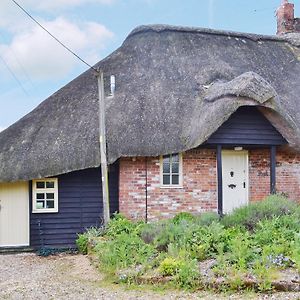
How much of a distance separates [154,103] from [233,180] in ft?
10.1

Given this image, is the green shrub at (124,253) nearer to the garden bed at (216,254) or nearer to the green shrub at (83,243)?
the garden bed at (216,254)

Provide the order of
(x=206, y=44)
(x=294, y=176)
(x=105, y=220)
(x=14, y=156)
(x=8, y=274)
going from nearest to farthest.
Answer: (x=8, y=274) < (x=105, y=220) < (x=14, y=156) < (x=294, y=176) < (x=206, y=44)

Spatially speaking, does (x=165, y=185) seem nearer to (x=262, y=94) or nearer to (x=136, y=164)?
(x=136, y=164)

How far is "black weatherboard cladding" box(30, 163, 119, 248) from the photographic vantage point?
1298cm

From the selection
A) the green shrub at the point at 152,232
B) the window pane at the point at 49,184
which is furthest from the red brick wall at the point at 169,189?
the green shrub at the point at 152,232

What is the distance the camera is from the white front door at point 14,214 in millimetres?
12977

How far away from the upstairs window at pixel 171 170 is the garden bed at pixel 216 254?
295cm

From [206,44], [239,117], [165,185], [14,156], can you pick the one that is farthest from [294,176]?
[14,156]

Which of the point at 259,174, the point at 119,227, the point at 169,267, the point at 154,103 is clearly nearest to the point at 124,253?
the point at 169,267

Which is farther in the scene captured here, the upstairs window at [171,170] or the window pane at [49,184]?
the upstairs window at [171,170]

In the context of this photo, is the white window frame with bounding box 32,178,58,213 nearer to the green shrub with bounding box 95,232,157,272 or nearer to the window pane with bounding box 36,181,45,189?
the window pane with bounding box 36,181,45,189

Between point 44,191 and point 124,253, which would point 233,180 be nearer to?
point 44,191

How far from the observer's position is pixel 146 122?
42.6 ft

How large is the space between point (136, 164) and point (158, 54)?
3822 mm
